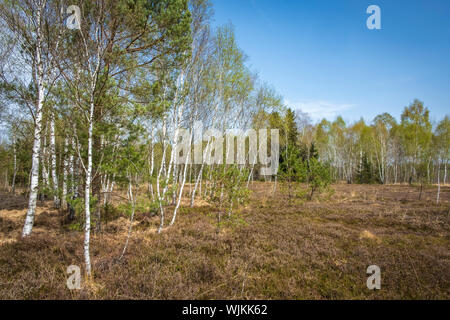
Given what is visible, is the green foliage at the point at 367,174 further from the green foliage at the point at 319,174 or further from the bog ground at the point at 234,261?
the bog ground at the point at 234,261

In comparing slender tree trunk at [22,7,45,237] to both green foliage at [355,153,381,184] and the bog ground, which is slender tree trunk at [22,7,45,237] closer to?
the bog ground

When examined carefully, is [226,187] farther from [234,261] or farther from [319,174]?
[319,174]

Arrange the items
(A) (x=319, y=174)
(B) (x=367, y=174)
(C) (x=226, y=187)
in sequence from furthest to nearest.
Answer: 1. (B) (x=367, y=174)
2. (A) (x=319, y=174)
3. (C) (x=226, y=187)

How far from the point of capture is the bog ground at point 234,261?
3543mm

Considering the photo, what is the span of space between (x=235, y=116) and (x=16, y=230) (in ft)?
44.1

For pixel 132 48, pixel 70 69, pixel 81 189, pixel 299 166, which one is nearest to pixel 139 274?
pixel 81 189

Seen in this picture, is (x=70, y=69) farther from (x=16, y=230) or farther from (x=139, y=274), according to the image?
(x=16, y=230)

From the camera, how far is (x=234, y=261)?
468 cm

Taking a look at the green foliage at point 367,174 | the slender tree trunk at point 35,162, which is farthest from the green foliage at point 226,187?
the green foliage at point 367,174

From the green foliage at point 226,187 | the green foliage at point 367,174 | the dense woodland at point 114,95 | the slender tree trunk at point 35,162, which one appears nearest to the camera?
the dense woodland at point 114,95

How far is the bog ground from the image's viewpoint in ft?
11.6

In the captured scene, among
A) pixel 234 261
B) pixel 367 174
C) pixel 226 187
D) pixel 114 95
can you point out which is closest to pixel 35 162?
pixel 114 95

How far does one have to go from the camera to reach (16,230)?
6.64m
